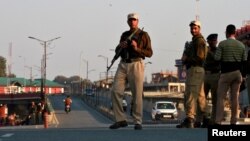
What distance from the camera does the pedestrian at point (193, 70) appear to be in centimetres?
1273

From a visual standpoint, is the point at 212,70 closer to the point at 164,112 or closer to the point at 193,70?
the point at 193,70

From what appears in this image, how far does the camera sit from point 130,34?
1178 centimetres

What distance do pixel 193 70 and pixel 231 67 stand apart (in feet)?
4.54

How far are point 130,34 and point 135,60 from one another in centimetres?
46

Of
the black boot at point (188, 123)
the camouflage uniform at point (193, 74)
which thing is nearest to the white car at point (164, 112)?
the camouflage uniform at point (193, 74)

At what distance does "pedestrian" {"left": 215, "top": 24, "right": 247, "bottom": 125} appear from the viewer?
1156 cm

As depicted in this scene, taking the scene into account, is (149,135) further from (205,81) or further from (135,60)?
(205,81)

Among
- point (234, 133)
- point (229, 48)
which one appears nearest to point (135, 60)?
point (229, 48)

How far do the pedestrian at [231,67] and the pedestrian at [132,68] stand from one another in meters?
1.26

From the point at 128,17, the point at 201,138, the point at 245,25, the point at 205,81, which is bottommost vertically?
the point at 201,138

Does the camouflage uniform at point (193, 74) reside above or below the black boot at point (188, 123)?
above

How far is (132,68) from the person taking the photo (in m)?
11.8

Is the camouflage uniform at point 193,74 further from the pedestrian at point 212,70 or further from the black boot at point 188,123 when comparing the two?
the pedestrian at point 212,70

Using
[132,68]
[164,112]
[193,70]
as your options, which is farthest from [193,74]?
[164,112]
